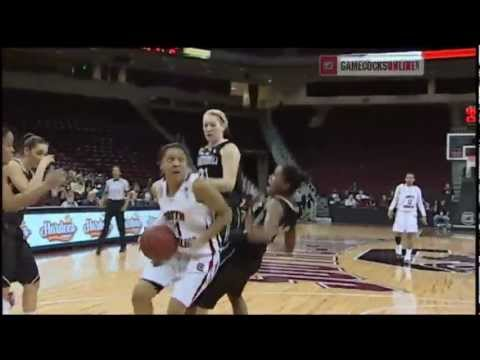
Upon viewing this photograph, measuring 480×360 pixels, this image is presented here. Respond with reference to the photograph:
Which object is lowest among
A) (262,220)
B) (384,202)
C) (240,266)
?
(240,266)

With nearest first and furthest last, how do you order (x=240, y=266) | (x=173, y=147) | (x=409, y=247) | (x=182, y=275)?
(x=182, y=275) → (x=173, y=147) → (x=240, y=266) → (x=409, y=247)

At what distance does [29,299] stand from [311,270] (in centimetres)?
242

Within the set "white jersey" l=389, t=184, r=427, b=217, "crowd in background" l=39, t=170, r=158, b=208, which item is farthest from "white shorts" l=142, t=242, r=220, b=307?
"white jersey" l=389, t=184, r=427, b=217

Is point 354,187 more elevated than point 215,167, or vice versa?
point 215,167

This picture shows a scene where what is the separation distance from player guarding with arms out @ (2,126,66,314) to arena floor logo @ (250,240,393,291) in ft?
5.92

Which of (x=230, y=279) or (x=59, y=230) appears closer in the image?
(x=230, y=279)

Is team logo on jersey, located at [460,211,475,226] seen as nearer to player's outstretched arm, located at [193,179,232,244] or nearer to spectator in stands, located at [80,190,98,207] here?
player's outstretched arm, located at [193,179,232,244]

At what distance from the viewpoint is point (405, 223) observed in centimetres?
557

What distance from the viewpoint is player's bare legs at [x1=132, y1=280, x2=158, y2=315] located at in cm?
478

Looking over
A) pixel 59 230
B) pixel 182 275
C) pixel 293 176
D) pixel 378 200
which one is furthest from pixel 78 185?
pixel 378 200

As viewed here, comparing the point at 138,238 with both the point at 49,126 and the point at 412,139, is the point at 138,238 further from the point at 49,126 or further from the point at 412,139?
the point at 412,139

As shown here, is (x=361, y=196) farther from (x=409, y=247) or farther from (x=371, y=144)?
(x=409, y=247)
